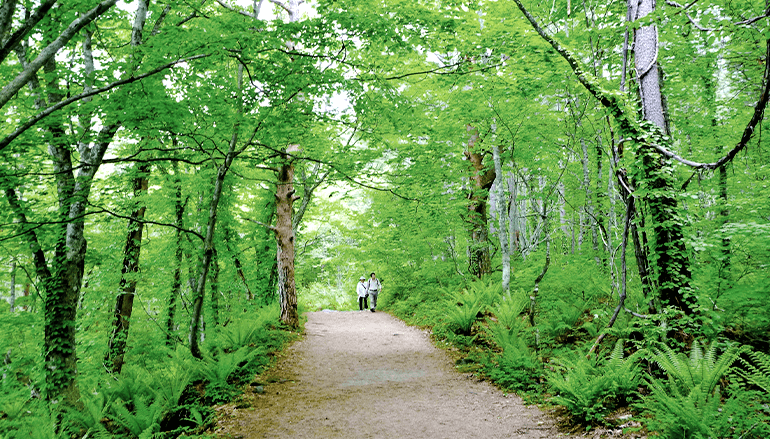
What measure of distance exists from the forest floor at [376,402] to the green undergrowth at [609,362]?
39 cm

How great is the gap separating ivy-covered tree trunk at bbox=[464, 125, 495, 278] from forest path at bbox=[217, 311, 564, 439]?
10.5ft

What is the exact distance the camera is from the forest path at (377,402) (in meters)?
4.30

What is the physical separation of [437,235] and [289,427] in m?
8.85

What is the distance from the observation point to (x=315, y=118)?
7125 mm

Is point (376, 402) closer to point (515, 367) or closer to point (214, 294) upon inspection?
point (515, 367)

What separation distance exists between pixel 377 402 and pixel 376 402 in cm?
1

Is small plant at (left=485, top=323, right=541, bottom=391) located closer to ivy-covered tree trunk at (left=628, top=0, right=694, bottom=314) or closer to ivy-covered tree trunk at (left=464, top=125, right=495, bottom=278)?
ivy-covered tree trunk at (left=628, top=0, right=694, bottom=314)

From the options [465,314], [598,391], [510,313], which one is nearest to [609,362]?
[598,391]

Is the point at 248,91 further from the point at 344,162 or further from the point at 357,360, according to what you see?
the point at 357,360

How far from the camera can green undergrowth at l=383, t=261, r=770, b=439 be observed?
10.3ft

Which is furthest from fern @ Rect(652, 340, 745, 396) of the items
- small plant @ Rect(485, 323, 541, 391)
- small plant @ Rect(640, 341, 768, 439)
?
small plant @ Rect(485, 323, 541, 391)

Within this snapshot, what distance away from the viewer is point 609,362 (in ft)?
14.5

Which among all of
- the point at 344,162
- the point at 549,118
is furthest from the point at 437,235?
the point at 344,162

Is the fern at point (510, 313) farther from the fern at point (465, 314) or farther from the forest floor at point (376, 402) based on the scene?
the forest floor at point (376, 402)
